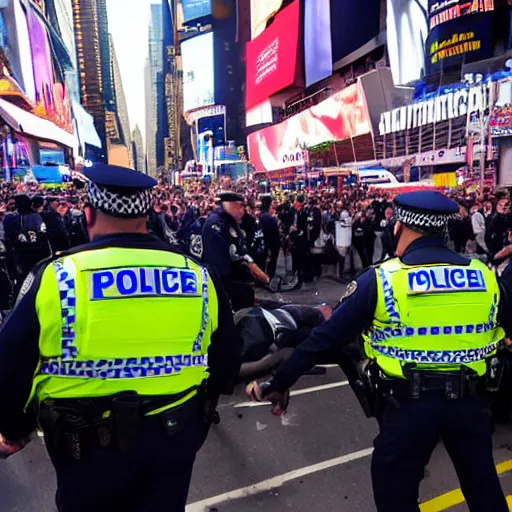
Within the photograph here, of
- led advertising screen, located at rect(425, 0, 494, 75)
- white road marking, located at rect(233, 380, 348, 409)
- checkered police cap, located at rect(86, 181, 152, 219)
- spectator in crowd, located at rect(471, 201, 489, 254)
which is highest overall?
led advertising screen, located at rect(425, 0, 494, 75)

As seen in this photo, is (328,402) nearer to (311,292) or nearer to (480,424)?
(480,424)

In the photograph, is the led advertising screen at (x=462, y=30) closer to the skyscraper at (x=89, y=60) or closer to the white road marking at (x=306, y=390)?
the white road marking at (x=306, y=390)

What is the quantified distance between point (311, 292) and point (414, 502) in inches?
295

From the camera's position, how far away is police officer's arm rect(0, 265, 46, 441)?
1778 millimetres

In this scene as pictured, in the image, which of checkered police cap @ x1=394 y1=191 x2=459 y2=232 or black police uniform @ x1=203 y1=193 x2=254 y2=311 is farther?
black police uniform @ x1=203 y1=193 x2=254 y2=311

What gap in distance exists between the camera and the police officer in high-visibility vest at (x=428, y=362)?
2.25 metres

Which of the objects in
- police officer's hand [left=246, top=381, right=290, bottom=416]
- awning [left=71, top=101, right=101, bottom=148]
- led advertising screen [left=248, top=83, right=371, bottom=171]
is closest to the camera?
police officer's hand [left=246, top=381, right=290, bottom=416]

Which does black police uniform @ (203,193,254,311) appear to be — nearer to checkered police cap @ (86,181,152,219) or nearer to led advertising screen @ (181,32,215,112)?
checkered police cap @ (86,181,152,219)

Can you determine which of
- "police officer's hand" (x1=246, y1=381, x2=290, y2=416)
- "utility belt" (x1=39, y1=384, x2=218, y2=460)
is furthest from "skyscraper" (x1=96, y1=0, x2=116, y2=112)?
"utility belt" (x1=39, y1=384, x2=218, y2=460)

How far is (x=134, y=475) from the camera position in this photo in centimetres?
187

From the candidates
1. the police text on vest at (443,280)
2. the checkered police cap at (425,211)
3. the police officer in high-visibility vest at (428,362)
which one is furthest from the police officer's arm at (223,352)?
the checkered police cap at (425,211)

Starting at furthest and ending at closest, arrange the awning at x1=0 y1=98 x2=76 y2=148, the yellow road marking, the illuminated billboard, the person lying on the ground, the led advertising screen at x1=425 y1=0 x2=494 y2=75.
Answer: the awning at x1=0 y1=98 x2=76 y2=148, the illuminated billboard, the led advertising screen at x1=425 y1=0 x2=494 y2=75, the person lying on the ground, the yellow road marking

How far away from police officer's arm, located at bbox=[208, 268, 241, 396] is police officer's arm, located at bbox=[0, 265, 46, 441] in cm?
68

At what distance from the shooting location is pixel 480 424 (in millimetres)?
2277
